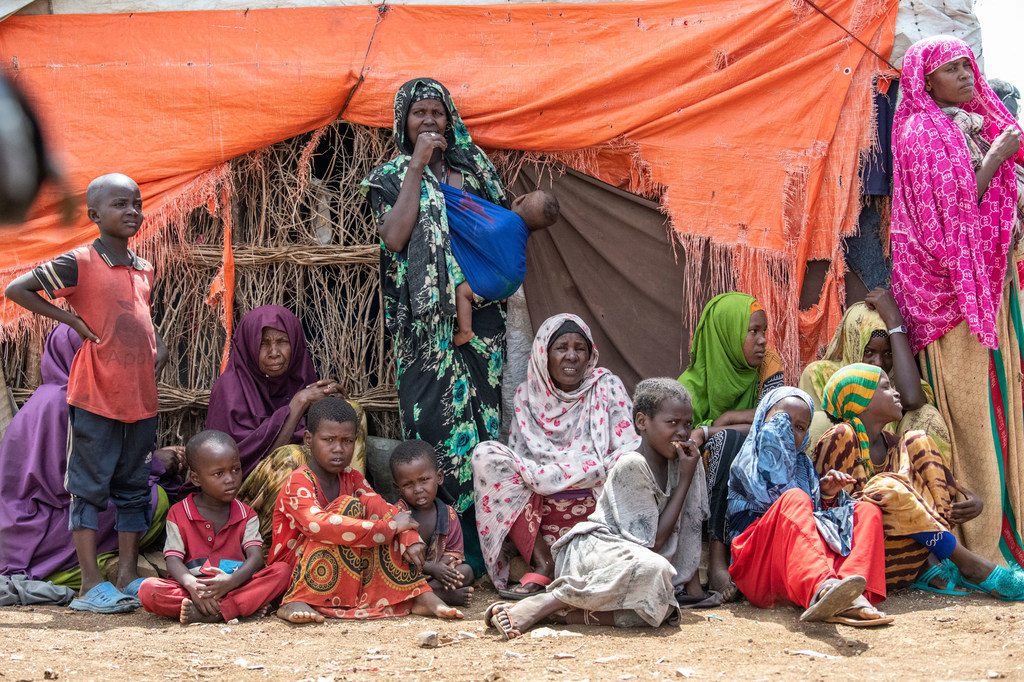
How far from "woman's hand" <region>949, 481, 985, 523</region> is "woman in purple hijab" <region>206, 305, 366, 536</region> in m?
2.62

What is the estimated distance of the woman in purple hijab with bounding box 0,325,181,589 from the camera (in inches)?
178

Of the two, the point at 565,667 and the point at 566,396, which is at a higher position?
the point at 566,396

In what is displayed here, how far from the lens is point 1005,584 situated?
13.8 feet

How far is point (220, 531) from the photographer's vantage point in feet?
14.3

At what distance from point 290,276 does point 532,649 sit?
276cm

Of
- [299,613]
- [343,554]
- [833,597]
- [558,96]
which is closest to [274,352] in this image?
[343,554]

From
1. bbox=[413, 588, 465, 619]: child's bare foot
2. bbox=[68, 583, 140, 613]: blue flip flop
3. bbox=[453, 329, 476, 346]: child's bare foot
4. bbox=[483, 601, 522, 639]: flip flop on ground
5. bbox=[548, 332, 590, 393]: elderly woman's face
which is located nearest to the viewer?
bbox=[483, 601, 522, 639]: flip flop on ground

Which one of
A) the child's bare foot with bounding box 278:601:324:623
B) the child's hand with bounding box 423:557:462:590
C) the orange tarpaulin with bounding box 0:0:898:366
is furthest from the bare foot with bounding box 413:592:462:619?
the orange tarpaulin with bounding box 0:0:898:366

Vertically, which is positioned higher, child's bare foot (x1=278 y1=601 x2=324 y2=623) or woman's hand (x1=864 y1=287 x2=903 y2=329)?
woman's hand (x1=864 y1=287 x2=903 y2=329)

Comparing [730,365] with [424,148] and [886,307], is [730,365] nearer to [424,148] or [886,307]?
[886,307]

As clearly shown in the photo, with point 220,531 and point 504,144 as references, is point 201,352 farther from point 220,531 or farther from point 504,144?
point 504,144

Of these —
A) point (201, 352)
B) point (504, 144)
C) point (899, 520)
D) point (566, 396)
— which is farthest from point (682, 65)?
point (201, 352)

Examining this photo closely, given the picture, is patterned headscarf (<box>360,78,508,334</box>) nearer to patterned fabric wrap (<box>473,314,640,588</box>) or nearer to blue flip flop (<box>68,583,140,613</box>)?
patterned fabric wrap (<box>473,314,640,588</box>)

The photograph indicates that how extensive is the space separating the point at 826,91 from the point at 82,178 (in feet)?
12.4
